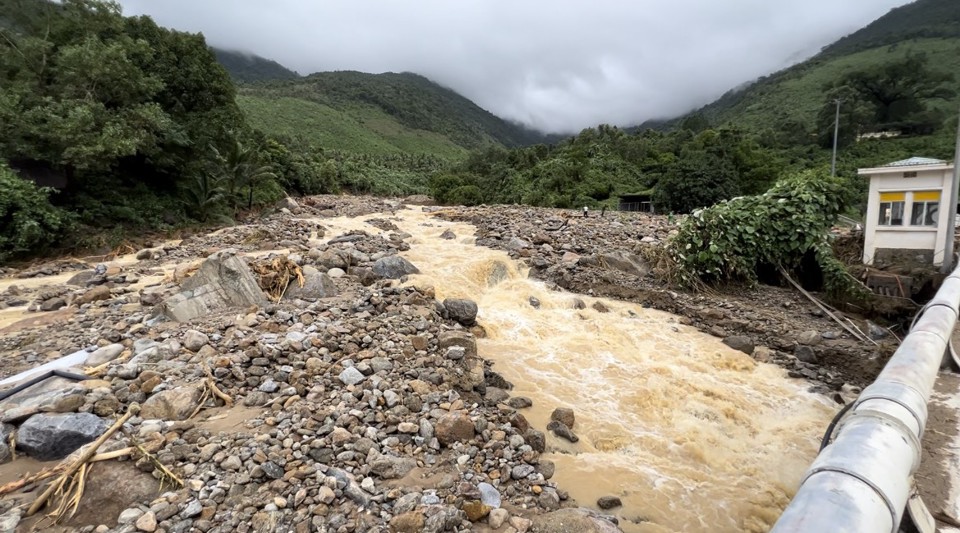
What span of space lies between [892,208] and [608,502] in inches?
381

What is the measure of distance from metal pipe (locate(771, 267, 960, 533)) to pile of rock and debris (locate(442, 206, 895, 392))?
5108mm

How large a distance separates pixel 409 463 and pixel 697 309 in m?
7.36

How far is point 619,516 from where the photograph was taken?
3.90m

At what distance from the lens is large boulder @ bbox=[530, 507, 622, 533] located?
3215 mm

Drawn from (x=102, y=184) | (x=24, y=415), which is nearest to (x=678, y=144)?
(x=102, y=184)

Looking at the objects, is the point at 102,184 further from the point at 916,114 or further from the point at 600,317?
the point at 916,114

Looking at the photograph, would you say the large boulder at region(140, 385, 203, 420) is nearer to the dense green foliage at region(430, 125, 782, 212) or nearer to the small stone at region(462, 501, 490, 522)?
the small stone at region(462, 501, 490, 522)

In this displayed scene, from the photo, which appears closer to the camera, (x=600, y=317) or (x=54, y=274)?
(x=600, y=317)

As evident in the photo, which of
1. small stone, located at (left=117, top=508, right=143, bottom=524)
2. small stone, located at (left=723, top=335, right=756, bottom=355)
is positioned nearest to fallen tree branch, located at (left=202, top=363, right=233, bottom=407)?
small stone, located at (left=117, top=508, right=143, bottom=524)

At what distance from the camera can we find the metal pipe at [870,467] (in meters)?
1.50

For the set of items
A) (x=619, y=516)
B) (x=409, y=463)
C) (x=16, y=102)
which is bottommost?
(x=619, y=516)

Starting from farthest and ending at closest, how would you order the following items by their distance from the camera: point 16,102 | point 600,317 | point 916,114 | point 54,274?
point 916,114, point 16,102, point 54,274, point 600,317

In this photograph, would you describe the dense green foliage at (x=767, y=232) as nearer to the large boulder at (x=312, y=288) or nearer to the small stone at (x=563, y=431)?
the small stone at (x=563, y=431)

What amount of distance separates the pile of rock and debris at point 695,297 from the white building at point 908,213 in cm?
203
